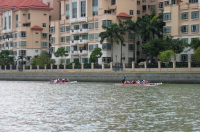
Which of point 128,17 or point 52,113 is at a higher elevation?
point 128,17

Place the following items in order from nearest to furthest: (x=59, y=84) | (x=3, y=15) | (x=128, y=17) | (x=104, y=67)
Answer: (x=59, y=84) < (x=104, y=67) < (x=128, y=17) < (x=3, y=15)

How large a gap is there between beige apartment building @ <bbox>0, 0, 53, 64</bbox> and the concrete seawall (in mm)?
17620

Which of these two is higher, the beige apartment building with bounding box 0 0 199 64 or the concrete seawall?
the beige apartment building with bounding box 0 0 199 64

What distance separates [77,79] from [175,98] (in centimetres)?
4208

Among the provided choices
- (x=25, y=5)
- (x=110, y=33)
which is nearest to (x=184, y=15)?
(x=110, y=33)

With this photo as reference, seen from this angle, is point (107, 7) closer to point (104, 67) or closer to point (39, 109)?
point (104, 67)

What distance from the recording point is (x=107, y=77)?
82875mm

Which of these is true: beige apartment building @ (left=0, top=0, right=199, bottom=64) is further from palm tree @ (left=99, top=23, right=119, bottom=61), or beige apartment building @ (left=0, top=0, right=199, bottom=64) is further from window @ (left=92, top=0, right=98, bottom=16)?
palm tree @ (left=99, top=23, right=119, bottom=61)

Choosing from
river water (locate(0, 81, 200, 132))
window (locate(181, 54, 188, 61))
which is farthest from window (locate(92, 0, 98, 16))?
river water (locate(0, 81, 200, 132))

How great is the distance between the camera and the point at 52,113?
37.8 metres

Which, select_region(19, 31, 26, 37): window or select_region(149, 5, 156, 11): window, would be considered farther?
select_region(19, 31, 26, 37): window

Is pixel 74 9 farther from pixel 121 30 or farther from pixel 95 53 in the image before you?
pixel 121 30

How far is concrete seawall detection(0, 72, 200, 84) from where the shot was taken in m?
71.2

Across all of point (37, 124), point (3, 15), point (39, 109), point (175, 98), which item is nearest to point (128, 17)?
point (3, 15)
